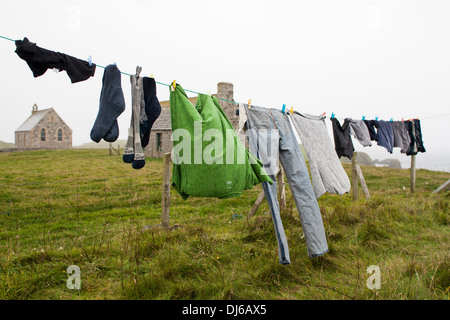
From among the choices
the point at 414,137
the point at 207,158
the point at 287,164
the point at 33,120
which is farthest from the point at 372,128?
the point at 33,120

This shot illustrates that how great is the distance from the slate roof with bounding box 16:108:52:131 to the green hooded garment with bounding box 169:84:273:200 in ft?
126

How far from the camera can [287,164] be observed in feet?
10.8

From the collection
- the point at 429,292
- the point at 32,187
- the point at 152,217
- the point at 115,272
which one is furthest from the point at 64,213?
the point at 429,292

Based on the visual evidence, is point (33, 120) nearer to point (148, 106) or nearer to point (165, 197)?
point (165, 197)

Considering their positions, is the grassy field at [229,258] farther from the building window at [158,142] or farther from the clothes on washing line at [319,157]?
the building window at [158,142]

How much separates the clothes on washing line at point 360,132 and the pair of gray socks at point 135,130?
14.5 feet

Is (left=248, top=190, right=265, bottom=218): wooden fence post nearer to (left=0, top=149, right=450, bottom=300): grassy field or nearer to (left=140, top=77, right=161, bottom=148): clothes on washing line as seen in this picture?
(left=0, top=149, right=450, bottom=300): grassy field

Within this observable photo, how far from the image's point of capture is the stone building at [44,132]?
33156 millimetres

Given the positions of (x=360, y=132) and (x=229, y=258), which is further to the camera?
(x=360, y=132)

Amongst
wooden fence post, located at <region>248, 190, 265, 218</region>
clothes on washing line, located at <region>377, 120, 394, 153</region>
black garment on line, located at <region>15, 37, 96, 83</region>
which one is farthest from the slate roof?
clothes on washing line, located at <region>377, 120, 394, 153</region>

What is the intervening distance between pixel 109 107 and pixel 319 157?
2768mm

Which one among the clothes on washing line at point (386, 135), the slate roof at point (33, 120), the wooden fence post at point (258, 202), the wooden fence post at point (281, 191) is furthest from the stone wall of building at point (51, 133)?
the clothes on washing line at point (386, 135)

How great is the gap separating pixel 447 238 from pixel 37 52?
18.4ft

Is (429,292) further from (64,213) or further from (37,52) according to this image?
(64,213)
